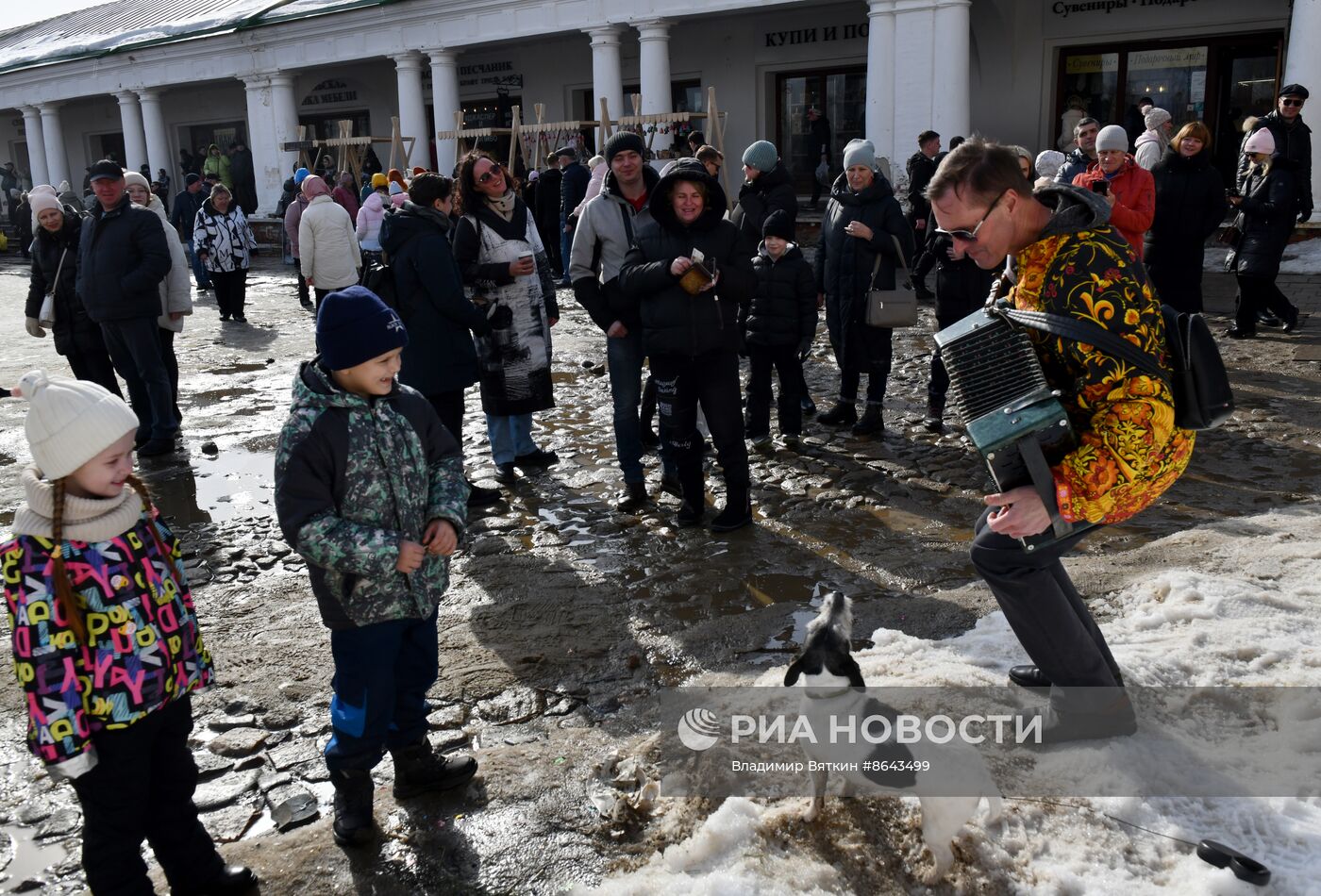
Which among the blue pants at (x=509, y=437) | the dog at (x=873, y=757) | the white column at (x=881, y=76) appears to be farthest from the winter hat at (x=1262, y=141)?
the dog at (x=873, y=757)

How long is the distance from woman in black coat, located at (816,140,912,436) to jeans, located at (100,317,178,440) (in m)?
4.46

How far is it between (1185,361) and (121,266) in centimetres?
642

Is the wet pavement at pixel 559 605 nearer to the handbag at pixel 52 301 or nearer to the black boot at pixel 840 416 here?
the black boot at pixel 840 416

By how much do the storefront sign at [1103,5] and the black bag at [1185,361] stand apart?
51.3ft

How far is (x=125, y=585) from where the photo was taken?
2.53m

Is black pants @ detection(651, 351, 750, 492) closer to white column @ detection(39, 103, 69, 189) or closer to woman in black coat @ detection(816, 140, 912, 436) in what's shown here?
woman in black coat @ detection(816, 140, 912, 436)

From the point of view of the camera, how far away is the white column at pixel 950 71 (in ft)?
46.6

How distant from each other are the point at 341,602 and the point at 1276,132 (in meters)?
9.11

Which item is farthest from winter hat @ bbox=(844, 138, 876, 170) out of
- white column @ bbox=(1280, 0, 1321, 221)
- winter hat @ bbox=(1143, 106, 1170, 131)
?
white column @ bbox=(1280, 0, 1321, 221)

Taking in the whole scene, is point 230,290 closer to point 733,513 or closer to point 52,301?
point 52,301

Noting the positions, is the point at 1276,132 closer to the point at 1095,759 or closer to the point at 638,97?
the point at 1095,759

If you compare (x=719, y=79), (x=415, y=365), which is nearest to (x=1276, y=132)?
(x=415, y=365)

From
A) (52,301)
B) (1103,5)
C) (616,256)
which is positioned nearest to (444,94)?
(1103,5)

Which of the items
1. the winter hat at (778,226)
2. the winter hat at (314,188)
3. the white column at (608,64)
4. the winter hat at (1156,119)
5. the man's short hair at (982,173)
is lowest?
the winter hat at (778,226)
